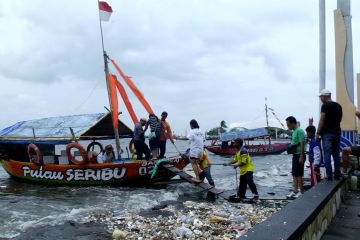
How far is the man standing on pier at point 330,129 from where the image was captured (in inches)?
291

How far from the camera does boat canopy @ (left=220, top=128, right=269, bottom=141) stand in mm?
38656

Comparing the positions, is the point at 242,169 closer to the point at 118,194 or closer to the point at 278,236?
the point at 118,194

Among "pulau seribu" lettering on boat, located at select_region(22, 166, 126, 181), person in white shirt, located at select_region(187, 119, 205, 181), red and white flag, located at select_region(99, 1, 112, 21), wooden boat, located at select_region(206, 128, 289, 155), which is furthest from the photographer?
wooden boat, located at select_region(206, 128, 289, 155)

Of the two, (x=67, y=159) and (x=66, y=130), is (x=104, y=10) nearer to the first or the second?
(x=66, y=130)

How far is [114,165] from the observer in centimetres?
1489

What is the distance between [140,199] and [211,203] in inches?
108

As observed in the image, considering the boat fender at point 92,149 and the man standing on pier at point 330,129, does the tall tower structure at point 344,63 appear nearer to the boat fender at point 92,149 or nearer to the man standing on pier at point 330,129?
the man standing on pier at point 330,129

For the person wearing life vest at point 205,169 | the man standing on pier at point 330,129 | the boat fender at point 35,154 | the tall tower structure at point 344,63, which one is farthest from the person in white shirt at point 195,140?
the boat fender at point 35,154

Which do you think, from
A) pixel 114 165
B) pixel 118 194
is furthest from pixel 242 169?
pixel 114 165

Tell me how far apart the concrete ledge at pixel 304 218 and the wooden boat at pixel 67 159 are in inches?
340

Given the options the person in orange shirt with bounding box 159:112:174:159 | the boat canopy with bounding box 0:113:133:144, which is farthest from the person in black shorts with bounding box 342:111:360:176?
the boat canopy with bounding box 0:113:133:144

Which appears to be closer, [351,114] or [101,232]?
[101,232]

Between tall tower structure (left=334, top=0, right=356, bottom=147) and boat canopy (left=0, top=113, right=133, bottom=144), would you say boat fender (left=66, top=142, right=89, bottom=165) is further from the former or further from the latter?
tall tower structure (left=334, top=0, right=356, bottom=147)

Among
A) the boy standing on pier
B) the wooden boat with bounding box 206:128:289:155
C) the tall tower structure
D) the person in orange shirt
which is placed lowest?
the wooden boat with bounding box 206:128:289:155
